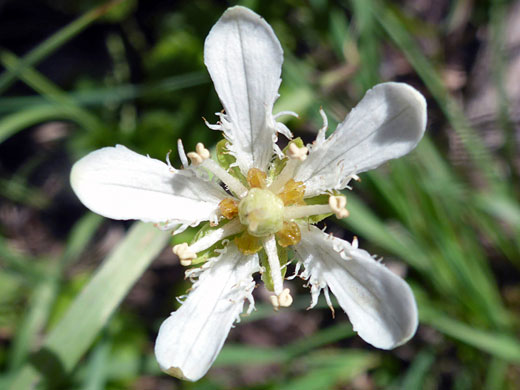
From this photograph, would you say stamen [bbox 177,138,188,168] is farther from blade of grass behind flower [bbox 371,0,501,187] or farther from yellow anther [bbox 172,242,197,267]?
blade of grass behind flower [bbox 371,0,501,187]

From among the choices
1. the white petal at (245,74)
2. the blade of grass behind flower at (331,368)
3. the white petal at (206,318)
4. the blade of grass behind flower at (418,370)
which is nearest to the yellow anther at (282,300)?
the white petal at (206,318)

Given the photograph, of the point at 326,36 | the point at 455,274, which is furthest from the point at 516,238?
the point at 326,36

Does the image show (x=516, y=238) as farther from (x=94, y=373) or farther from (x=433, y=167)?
(x=94, y=373)

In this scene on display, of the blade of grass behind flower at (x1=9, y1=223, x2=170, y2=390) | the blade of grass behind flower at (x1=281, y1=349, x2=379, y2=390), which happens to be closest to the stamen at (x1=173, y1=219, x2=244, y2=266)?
the blade of grass behind flower at (x1=9, y1=223, x2=170, y2=390)

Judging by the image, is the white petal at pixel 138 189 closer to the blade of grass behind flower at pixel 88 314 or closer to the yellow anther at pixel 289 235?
the yellow anther at pixel 289 235

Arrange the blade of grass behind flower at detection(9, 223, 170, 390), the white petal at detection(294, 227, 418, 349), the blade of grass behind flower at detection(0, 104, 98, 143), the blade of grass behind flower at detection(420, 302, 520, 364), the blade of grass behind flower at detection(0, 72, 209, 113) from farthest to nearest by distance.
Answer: the blade of grass behind flower at detection(420, 302, 520, 364) → the blade of grass behind flower at detection(0, 104, 98, 143) → the blade of grass behind flower at detection(0, 72, 209, 113) → the blade of grass behind flower at detection(9, 223, 170, 390) → the white petal at detection(294, 227, 418, 349)

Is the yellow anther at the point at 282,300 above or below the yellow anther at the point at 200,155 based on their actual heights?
below
